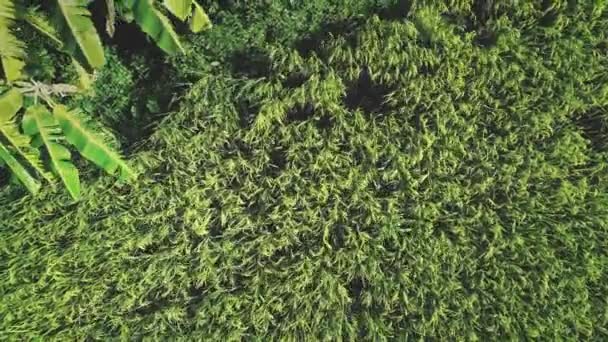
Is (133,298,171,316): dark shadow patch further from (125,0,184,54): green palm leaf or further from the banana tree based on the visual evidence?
(125,0,184,54): green palm leaf

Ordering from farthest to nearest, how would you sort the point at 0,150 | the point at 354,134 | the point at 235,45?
the point at 235,45
the point at 354,134
the point at 0,150

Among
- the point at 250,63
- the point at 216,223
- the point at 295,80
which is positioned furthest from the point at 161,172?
the point at 295,80

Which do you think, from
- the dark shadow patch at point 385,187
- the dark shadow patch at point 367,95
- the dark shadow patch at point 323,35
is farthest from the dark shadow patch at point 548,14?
the dark shadow patch at point 385,187

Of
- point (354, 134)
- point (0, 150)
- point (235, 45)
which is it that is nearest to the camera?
point (0, 150)

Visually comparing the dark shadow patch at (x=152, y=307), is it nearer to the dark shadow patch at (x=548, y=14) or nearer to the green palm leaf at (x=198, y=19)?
the green palm leaf at (x=198, y=19)

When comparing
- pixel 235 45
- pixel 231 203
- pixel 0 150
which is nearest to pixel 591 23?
pixel 235 45

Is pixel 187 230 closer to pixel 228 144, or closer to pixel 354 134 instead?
pixel 228 144

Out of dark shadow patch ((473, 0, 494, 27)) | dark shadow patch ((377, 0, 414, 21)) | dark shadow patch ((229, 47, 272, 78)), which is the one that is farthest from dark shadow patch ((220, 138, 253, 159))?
dark shadow patch ((473, 0, 494, 27))
